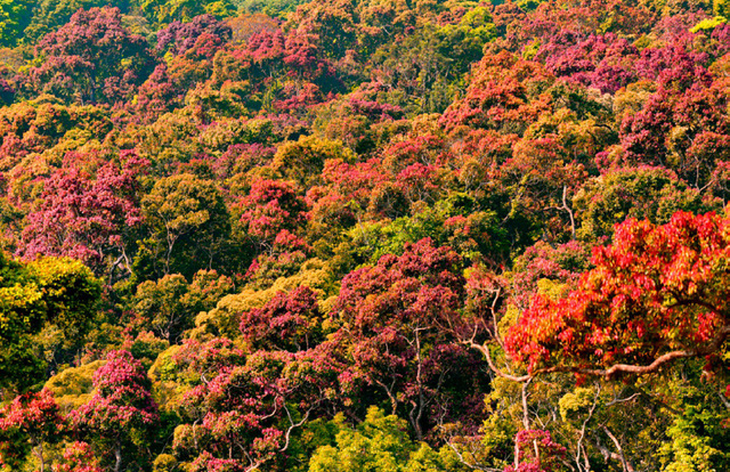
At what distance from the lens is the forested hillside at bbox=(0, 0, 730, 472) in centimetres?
1148

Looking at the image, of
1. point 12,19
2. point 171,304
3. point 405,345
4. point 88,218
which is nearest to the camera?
point 405,345

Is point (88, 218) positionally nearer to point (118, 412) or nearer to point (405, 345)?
point (118, 412)

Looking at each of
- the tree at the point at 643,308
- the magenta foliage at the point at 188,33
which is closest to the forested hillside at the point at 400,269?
the tree at the point at 643,308

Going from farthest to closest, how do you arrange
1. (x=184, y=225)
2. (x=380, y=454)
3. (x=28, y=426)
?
(x=184, y=225) < (x=380, y=454) < (x=28, y=426)

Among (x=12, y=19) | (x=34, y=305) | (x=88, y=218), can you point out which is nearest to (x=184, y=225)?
(x=88, y=218)

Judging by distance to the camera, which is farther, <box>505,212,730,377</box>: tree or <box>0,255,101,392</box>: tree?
<box>0,255,101,392</box>: tree

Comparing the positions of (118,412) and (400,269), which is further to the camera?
(400,269)

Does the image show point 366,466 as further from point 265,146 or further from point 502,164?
point 265,146

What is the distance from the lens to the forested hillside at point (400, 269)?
37.7 ft

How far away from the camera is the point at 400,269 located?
24.0 meters

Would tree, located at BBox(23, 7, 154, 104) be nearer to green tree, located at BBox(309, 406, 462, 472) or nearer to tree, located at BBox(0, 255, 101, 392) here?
tree, located at BBox(0, 255, 101, 392)

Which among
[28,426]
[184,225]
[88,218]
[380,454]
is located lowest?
[184,225]

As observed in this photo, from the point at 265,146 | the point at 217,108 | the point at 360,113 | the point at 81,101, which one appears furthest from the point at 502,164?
the point at 81,101

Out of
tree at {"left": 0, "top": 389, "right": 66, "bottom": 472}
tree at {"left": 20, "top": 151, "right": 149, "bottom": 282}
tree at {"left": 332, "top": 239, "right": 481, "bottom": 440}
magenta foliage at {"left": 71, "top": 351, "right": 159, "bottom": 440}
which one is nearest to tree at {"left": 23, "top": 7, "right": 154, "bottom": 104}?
tree at {"left": 20, "top": 151, "right": 149, "bottom": 282}
